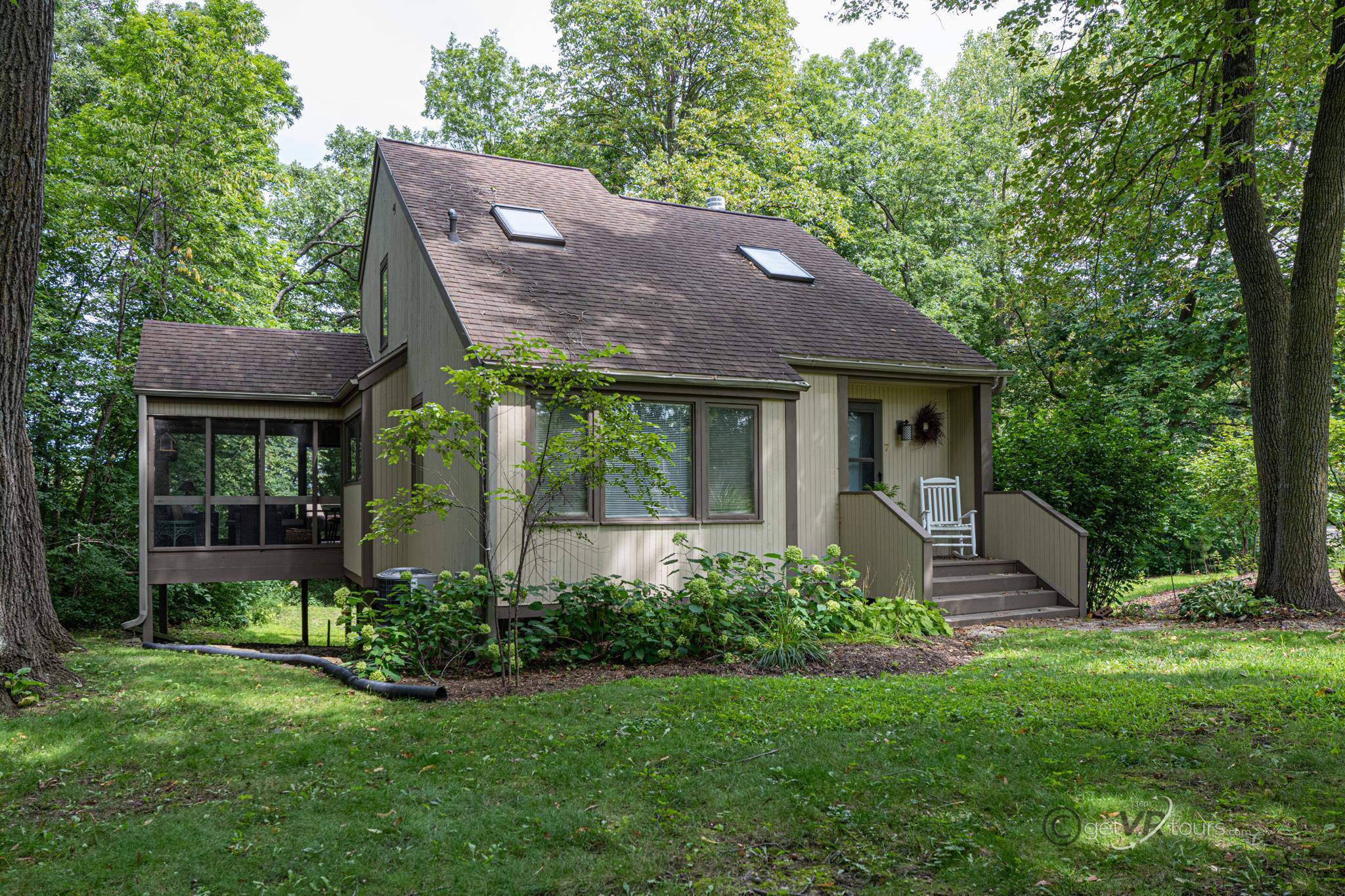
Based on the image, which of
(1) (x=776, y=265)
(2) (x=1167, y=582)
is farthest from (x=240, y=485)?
(2) (x=1167, y=582)

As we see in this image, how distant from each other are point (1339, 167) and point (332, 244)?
24431mm

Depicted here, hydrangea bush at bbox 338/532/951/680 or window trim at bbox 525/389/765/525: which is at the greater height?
window trim at bbox 525/389/765/525

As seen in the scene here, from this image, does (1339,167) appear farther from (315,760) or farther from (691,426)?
(315,760)

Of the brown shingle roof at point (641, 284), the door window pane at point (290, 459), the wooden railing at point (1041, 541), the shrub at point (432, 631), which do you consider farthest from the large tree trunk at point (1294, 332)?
the door window pane at point (290, 459)

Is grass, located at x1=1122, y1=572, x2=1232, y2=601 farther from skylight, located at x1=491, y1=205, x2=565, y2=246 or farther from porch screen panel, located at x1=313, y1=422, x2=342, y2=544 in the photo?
porch screen panel, located at x1=313, y1=422, x2=342, y2=544

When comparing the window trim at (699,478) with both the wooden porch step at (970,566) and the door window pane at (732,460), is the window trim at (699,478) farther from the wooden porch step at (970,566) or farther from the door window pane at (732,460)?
the wooden porch step at (970,566)

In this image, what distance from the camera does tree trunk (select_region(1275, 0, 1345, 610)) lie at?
362 inches

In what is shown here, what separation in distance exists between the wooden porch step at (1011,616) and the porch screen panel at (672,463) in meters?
3.40

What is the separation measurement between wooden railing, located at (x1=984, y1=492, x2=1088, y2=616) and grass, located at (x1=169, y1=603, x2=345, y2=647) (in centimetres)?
919

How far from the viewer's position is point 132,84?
16.5 meters

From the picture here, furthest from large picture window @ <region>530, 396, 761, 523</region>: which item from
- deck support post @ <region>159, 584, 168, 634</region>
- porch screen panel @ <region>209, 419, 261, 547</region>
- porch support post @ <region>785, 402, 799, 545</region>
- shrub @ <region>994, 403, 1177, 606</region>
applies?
deck support post @ <region>159, 584, 168, 634</region>

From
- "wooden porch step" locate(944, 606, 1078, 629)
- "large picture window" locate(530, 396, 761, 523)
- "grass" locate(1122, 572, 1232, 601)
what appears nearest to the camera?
"large picture window" locate(530, 396, 761, 523)

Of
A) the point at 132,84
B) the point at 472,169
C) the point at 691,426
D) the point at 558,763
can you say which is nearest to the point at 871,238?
the point at 472,169

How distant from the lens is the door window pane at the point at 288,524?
488 inches
